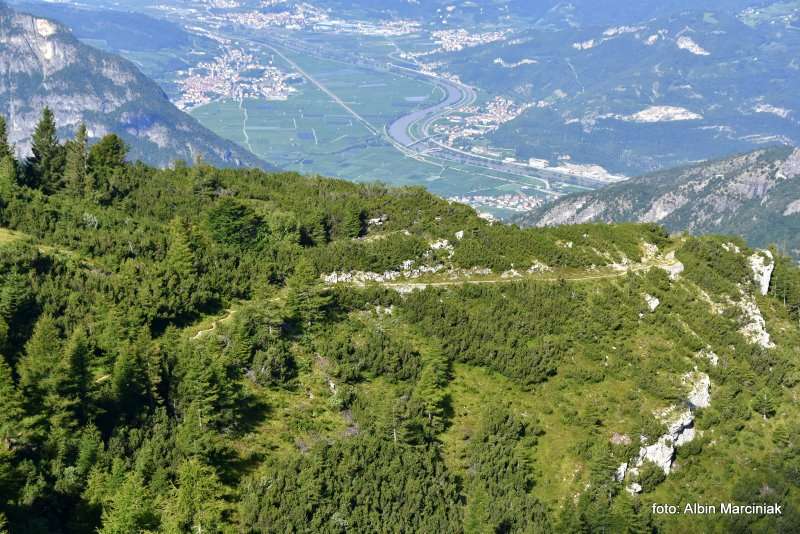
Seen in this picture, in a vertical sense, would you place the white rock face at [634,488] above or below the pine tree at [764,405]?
below

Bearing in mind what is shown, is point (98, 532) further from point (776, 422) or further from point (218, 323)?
point (776, 422)

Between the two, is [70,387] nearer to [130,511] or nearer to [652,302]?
[130,511]

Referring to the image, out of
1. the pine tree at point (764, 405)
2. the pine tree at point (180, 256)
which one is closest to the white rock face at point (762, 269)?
the pine tree at point (764, 405)

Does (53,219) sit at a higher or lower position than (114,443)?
higher

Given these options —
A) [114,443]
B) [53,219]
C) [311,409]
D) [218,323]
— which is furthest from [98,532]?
[53,219]

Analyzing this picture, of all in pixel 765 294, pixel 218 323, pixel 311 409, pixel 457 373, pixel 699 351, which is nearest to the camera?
pixel 311 409

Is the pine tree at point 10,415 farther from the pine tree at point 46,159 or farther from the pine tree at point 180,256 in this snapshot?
the pine tree at point 46,159

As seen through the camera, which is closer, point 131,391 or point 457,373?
point 131,391
